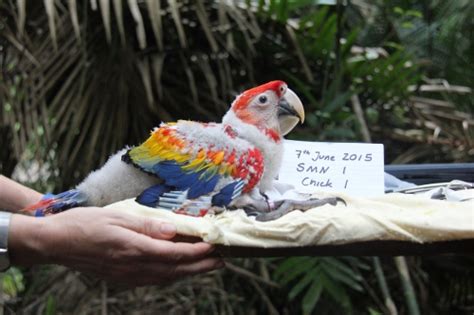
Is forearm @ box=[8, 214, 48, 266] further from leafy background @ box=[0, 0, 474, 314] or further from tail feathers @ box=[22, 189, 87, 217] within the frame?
leafy background @ box=[0, 0, 474, 314]

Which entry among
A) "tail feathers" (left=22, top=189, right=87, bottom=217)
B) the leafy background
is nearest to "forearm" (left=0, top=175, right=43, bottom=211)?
"tail feathers" (left=22, top=189, right=87, bottom=217)

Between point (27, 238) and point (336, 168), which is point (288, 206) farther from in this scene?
point (27, 238)

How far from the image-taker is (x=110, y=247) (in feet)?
2.72

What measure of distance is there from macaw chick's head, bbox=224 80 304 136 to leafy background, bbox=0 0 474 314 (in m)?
0.89

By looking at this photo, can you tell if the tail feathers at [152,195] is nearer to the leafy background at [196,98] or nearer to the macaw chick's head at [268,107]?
the macaw chick's head at [268,107]

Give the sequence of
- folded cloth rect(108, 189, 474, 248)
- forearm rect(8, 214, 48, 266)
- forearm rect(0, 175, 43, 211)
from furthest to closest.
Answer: forearm rect(0, 175, 43, 211), forearm rect(8, 214, 48, 266), folded cloth rect(108, 189, 474, 248)

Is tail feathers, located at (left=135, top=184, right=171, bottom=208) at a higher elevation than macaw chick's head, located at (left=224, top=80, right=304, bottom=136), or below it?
below

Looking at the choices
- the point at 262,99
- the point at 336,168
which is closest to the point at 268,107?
the point at 262,99

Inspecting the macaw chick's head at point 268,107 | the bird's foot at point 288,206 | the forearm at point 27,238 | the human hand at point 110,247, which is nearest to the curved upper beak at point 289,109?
the macaw chick's head at point 268,107

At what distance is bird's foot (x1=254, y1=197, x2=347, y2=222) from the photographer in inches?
32.6

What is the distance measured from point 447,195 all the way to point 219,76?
1309mm

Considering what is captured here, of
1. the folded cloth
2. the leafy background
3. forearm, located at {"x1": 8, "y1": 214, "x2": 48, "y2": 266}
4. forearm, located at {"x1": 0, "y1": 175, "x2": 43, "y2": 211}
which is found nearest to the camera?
the folded cloth

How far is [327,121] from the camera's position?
199cm

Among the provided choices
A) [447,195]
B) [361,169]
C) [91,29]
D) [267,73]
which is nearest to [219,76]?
[267,73]
